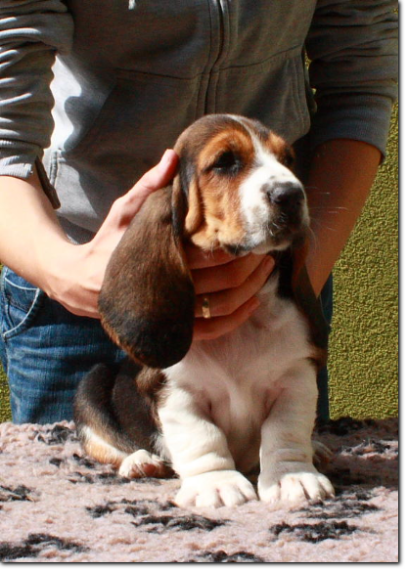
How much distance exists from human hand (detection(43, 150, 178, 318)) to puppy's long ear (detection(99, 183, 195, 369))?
63 mm

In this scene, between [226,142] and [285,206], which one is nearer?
[285,206]

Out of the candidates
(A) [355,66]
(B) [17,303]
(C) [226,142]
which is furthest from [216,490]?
(A) [355,66]

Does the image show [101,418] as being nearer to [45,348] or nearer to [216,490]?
[45,348]

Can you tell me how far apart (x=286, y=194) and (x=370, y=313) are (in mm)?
2495

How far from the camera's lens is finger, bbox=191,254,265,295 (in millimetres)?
2094

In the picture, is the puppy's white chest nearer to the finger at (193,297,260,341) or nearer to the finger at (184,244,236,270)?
the finger at (193,297,260,341)

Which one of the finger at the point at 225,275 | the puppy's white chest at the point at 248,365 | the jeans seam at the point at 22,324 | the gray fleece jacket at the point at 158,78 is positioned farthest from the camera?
the jeans seam at the point at 22,324

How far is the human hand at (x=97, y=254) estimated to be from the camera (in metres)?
2.14

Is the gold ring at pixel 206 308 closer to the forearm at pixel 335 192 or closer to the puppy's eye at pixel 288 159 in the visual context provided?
the puppy's eye at pixel 288 159

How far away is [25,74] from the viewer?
2307 mm

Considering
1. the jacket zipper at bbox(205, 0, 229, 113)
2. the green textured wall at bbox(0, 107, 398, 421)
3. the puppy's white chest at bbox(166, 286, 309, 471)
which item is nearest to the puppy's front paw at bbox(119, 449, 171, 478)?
the puppy's white chest at bbox(166, 286, 309, 471)

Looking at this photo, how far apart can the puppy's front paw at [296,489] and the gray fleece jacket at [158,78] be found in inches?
45.5

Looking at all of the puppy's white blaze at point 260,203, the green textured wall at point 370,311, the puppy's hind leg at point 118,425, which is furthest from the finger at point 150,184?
the green textured wall at point 370,311
